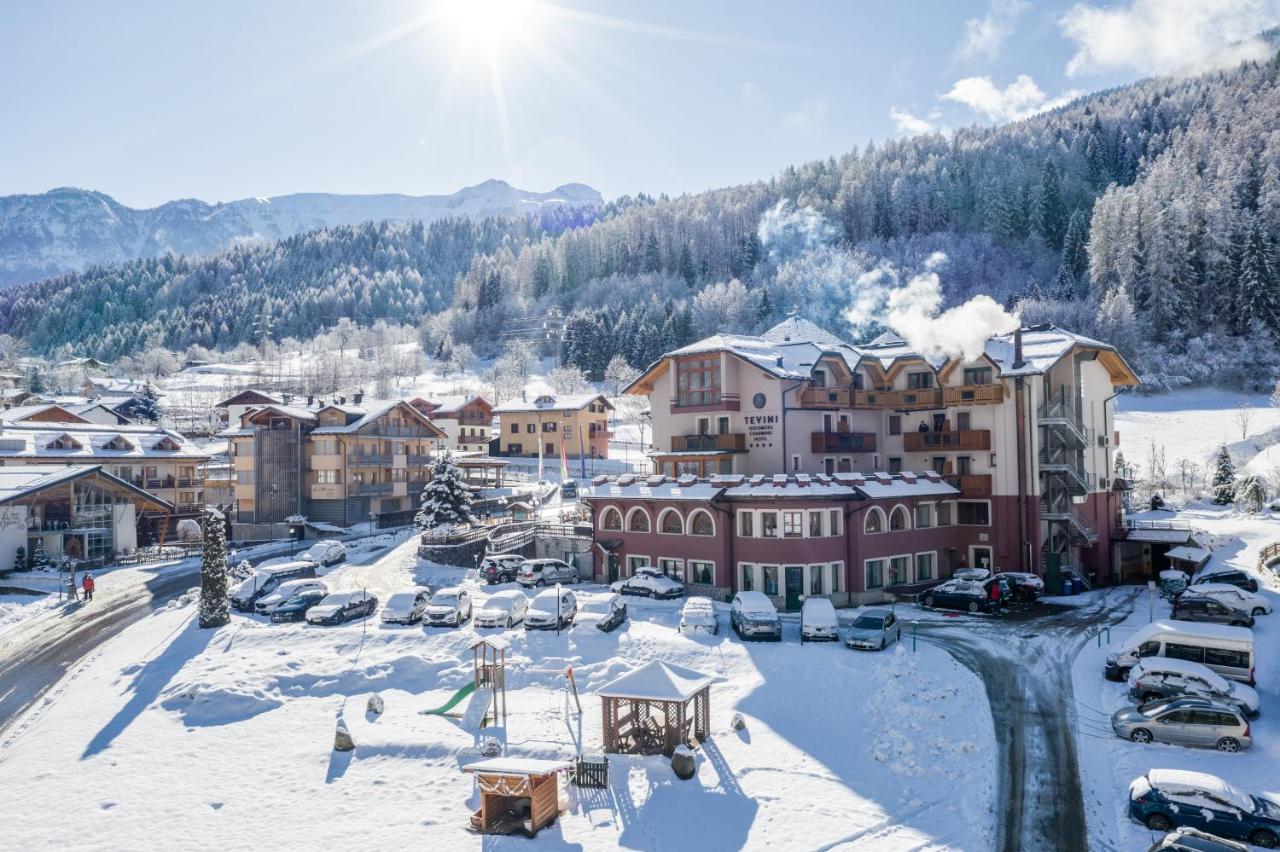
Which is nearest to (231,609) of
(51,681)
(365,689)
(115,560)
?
(51,681)

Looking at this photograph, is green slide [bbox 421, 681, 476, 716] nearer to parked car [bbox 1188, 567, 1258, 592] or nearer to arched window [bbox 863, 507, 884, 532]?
arched window [bbox 863, 507, 884, 532]

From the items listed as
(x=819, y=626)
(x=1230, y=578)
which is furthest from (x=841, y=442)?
(x=1230, y=578)

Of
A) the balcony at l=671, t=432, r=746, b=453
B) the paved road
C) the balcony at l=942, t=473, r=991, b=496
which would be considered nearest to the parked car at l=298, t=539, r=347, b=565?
the balcony at l=671, t=432, r=746, b=453


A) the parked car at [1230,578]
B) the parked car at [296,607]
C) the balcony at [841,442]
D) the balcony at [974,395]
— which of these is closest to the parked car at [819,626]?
the balcony at [841,442]

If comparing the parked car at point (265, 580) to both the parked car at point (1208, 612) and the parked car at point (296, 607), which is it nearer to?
the parked car at point (296, 607)

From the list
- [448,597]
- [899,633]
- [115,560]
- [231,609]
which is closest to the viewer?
[899,633]

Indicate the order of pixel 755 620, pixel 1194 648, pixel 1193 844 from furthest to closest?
pixel 755 620, pixel 1194 648, pixel 1193 844

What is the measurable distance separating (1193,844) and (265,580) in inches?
1521

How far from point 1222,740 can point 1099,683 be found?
568 centimetres

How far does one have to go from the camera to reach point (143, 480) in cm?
6719

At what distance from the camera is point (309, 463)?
66.3 m

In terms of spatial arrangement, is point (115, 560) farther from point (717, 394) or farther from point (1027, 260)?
point (1027, 260)

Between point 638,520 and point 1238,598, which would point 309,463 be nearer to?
point 638,520

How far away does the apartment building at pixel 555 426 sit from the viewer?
94.9m
